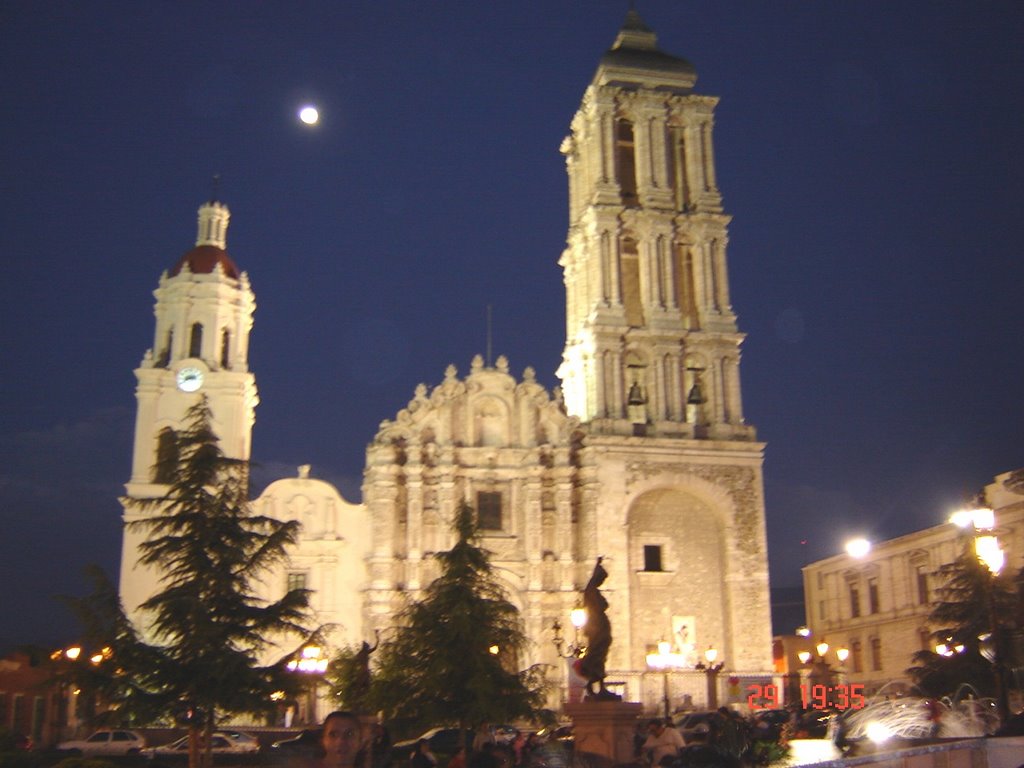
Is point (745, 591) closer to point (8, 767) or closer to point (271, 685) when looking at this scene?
point (271, 685)

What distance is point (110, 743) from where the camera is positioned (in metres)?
30.6

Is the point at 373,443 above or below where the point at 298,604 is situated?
above

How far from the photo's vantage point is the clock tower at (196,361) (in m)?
41.2

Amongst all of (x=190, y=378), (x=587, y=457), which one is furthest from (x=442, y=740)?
(x=190, y=378)

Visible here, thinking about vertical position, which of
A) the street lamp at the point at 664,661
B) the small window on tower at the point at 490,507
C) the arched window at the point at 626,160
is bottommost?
the street lamp at the point at 664,661

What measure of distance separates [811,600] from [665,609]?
66.6 feet

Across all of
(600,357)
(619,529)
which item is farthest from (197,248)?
(619,529)

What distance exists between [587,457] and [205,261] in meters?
16.2

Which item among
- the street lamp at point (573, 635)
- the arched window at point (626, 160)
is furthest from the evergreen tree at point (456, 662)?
the arched window at point (626, 160)

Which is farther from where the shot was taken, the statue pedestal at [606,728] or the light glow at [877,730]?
the light glow at [877,730]

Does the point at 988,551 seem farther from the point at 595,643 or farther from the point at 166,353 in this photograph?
the point at 166,353

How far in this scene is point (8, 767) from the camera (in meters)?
16.0

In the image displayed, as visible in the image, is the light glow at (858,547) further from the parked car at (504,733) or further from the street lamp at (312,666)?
the street lamp at (312,666)

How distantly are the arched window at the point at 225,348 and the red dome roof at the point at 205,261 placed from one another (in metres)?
2.36
